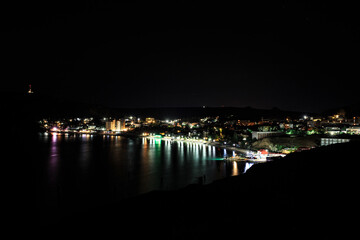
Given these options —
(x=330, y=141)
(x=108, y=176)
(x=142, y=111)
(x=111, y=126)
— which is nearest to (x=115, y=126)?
(x=111, y=126)

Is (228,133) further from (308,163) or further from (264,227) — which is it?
(264,227)

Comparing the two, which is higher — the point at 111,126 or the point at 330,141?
the point at 330,141

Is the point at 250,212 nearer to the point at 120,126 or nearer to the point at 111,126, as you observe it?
the point at 120,126

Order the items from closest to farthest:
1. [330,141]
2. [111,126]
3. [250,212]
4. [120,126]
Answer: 1. [250,212]
2. [330,141]
3. [111,126]
4. [120,126]

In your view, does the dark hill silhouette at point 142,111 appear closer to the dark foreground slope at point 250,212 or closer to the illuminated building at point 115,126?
the illuminated building at point 115,126

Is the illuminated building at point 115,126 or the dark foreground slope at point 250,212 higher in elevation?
the dark foreground slope at point 250,212

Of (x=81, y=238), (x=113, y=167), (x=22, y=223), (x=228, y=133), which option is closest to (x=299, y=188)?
(x=81, y=238)

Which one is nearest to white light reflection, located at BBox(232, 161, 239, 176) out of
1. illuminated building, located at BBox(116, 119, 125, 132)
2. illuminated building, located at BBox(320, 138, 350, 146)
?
illuminated building, located at BBox(320, 138, 350, 146)

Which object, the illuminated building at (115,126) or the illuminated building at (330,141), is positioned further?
the illuminated building at (115,126)

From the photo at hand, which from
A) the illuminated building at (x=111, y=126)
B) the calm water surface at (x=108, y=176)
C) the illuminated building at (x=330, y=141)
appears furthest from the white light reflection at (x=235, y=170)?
the illuminated building at (x=111, y=126)
